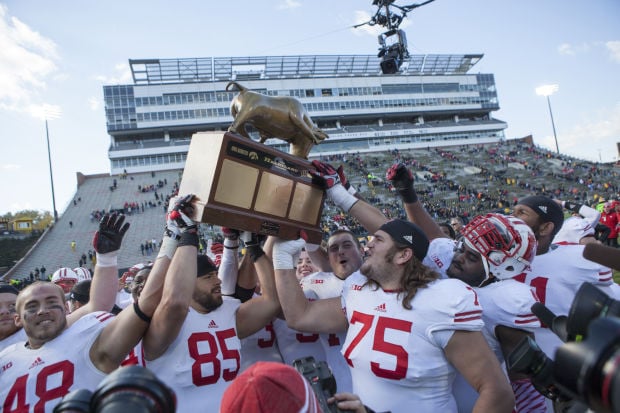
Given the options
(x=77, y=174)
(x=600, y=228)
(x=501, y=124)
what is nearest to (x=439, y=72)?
(x=501, y=124)

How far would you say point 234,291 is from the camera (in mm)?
3564

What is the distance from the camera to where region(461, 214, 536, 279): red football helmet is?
2.49m

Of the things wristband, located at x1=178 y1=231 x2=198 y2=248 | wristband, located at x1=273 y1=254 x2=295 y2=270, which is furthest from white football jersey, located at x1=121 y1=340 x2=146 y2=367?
wristband, located at x1=273 y1=254 x2=295 y2=270

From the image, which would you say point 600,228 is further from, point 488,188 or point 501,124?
point 501,124

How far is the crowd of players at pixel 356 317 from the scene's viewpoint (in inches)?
81.5

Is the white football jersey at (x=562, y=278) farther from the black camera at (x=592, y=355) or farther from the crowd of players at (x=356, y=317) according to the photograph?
the black camera at (x=592, y=355)

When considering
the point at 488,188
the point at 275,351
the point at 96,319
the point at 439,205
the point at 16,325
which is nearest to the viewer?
the point at 96,319

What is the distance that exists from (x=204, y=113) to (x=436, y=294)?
174 feet

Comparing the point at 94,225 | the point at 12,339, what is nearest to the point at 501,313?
the point at 12,339

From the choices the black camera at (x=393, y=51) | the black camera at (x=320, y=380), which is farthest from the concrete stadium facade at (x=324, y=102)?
the black camera at (x=320, y=380)

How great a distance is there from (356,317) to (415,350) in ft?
1.36

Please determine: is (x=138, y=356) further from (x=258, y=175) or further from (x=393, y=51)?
(x=393, y=51)

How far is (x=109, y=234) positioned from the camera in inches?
123

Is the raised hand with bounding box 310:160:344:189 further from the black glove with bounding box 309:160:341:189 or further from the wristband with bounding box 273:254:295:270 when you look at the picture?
the wristband with bounding box 273:254:295:270
